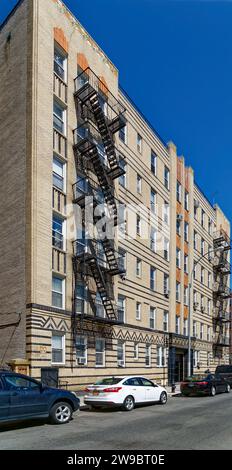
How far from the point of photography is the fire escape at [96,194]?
25.2 m

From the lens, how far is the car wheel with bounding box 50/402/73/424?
44.3 ft

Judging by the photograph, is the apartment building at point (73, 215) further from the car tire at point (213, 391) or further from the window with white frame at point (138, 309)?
the car tire at point (213, 391)

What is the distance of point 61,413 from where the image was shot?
13781 millimetres

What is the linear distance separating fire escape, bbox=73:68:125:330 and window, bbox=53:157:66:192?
96cm

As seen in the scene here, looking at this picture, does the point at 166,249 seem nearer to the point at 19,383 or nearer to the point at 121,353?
the point at 121,353

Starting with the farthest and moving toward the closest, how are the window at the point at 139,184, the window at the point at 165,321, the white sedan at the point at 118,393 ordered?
the window at the point at 165,321, the window at the point at 139,184, the white sedan at the point at 118,393

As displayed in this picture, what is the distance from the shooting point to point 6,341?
2181 cm

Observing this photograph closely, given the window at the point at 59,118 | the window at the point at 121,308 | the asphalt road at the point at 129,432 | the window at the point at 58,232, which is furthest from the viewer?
the window at the point at 121,308

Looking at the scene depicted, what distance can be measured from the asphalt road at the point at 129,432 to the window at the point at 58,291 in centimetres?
715

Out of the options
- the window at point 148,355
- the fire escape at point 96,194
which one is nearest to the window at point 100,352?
the fire escape at point 96,194

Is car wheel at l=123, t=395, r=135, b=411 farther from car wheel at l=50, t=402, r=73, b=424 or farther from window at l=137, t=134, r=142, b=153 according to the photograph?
window at l=137, t=134, r=142, b=153

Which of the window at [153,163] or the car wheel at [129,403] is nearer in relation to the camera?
the car wheel at [129,403]

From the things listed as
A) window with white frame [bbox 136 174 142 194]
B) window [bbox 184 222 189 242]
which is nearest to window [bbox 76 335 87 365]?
window with white frame [bbox 136 174 142 194]

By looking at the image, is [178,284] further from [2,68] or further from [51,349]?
[2,68]
